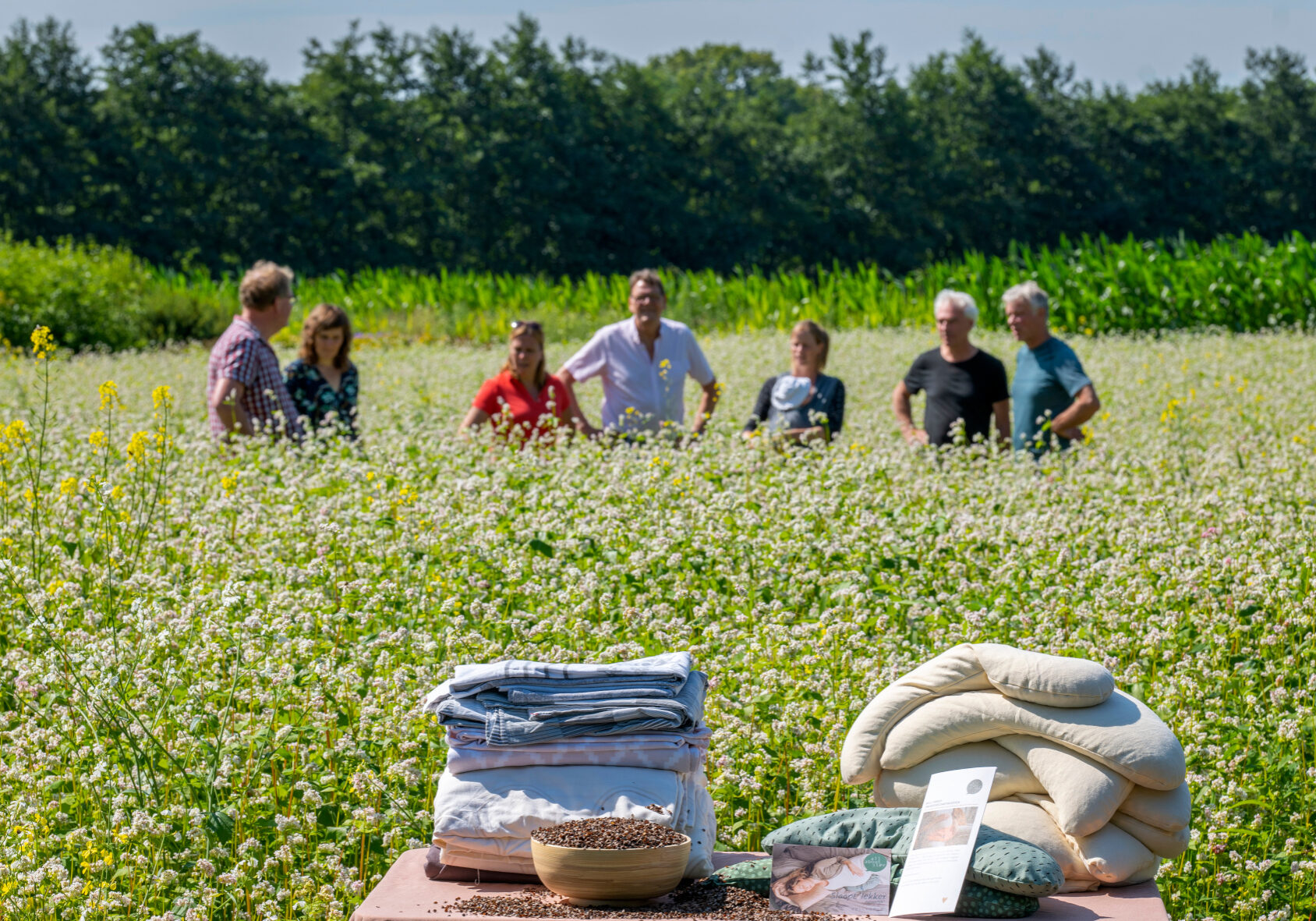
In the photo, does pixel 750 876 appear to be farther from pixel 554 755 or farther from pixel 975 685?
pixel 975 685

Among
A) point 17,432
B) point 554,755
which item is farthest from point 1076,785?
point 17,432

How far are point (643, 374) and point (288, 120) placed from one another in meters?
40.7

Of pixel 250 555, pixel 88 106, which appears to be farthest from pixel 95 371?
pixel 88 106

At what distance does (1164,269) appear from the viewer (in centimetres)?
2197

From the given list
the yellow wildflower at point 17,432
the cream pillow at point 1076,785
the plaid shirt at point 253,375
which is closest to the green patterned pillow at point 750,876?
the cream pillow at point 1076,785

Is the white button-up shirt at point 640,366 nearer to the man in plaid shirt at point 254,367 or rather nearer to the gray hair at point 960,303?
the gray hair at point 960,303

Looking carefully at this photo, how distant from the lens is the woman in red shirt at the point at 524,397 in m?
8.28

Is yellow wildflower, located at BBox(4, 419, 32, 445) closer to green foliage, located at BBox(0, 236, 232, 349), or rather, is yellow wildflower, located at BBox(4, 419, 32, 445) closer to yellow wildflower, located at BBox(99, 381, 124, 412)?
yellow wildflower, located at BBox(99, 381, 124, 412)

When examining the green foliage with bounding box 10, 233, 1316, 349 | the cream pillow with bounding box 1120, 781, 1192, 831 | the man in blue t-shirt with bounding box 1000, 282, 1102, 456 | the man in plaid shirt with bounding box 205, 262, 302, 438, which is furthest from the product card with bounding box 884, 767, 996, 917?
the green foliage with bounding box 10, 233, 1316, 349

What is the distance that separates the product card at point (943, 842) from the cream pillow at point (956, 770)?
0.16 meters

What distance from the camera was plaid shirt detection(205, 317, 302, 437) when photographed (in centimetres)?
750

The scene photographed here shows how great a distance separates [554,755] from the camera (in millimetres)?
2840

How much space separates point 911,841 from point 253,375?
5976 mm

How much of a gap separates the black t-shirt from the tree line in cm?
3724
